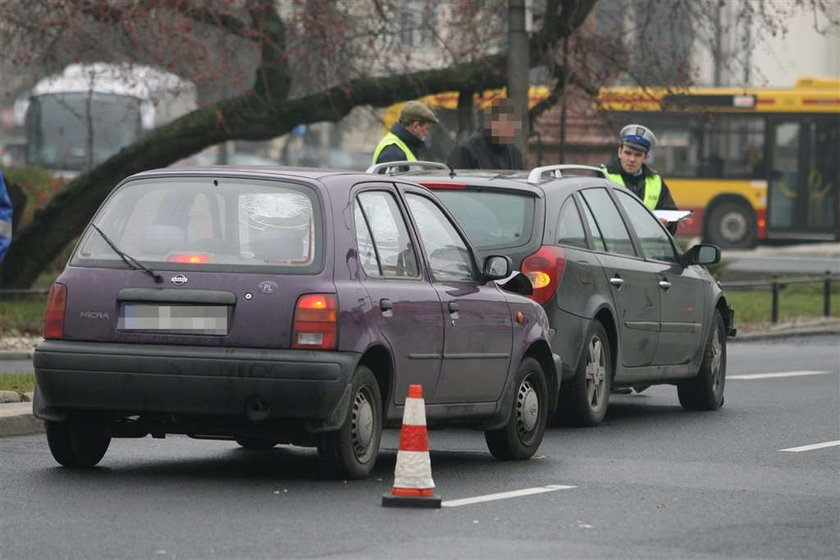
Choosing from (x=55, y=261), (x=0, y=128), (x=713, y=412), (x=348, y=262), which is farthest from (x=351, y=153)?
(x=348, y=262)

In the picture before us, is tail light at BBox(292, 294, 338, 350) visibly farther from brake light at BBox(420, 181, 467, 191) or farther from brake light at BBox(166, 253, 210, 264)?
brake light at BBox(420, 181, 467, 191)

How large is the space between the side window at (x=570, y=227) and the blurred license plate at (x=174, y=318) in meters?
3.50

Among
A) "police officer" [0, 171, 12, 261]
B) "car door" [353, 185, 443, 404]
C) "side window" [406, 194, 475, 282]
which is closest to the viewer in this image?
"car door" [353, 185, 443, 404]

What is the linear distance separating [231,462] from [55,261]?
1589cm

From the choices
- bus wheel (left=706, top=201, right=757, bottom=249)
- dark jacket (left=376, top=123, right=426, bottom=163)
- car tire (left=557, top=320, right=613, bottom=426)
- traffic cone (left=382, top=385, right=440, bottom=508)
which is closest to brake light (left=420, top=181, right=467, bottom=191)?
car tire (left=557, top=320, right=613, bottom=426)

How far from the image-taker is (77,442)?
9414 mm

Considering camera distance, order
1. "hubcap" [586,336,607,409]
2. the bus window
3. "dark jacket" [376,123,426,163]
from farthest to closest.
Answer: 1. the bus window
2. "dark jacket" [376,123,426,163]
3. "hubcap" [586,336,607,409]

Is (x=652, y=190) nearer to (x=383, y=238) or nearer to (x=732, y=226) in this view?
(x=383, y=238)

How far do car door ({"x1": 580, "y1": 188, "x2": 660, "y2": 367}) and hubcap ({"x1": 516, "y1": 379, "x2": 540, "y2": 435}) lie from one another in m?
1.92

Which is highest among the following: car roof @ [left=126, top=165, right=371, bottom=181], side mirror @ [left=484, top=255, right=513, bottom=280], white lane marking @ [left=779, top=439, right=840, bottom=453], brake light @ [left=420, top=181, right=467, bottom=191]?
car roof @ [left=126, top=165, right=371, bottom=181]

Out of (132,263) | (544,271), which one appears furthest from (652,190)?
(132,263)

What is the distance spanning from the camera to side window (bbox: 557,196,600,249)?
1193cm

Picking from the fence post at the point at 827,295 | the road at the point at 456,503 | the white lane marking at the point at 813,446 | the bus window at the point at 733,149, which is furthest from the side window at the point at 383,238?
the bus window at the point at 733,149

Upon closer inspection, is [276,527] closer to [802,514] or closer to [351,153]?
[802,514]
